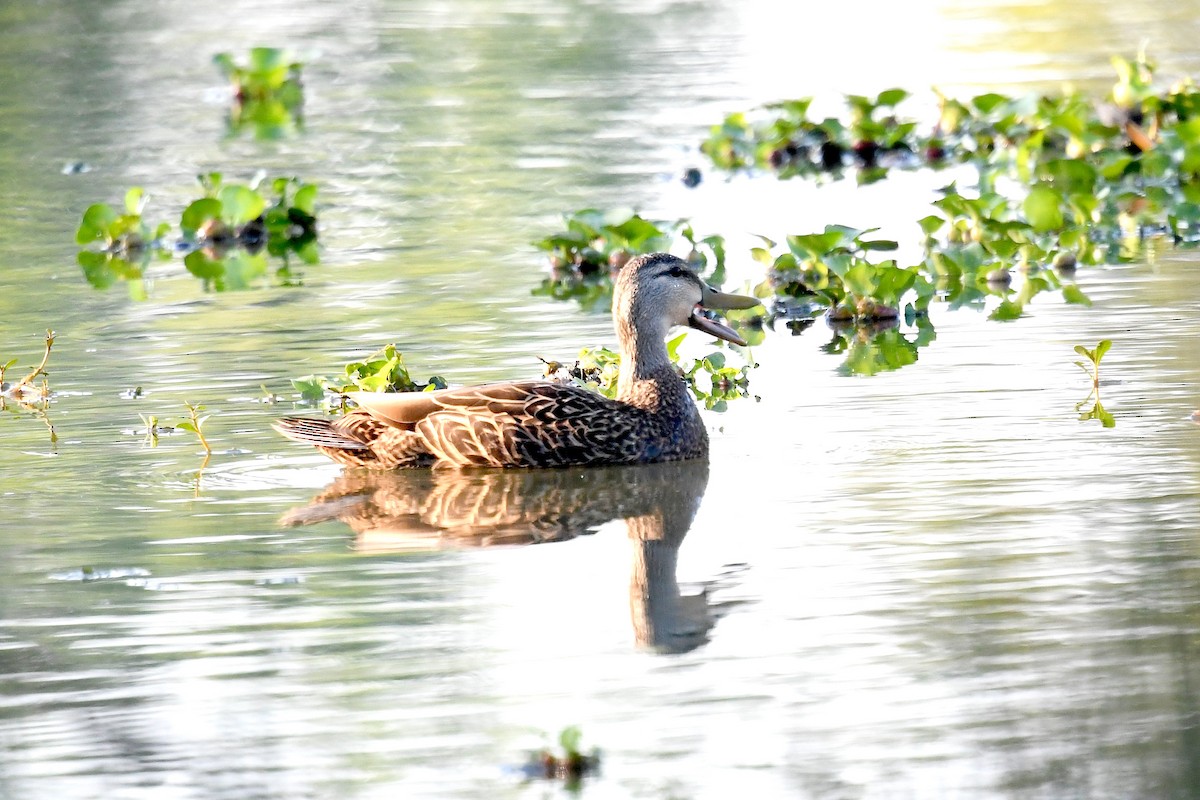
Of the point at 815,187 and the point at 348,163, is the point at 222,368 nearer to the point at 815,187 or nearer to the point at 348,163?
the point at 815,187

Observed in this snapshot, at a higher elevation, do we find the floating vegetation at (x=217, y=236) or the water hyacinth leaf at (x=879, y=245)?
the floating vegetation at (x=217, y=236)

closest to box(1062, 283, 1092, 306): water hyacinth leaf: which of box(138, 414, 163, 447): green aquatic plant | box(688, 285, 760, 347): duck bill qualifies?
box(688, 285, 760, 347): duck bill

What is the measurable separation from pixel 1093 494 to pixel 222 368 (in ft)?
17.3

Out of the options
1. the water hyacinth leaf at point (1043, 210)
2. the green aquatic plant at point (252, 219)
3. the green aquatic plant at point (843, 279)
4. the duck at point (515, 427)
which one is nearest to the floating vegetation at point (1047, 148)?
the water hyacinth leaf at point (1043, 210)

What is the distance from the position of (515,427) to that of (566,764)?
401 centimetres

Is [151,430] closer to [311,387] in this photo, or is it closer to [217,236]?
[311,387]

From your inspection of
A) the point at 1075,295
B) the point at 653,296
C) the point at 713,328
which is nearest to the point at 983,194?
the point at 1075,295

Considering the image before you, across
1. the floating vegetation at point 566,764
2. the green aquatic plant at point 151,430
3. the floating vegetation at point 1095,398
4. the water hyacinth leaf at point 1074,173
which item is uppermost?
the water hyacinth leaf at point 1074,173

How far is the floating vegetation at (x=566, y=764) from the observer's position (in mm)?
5668

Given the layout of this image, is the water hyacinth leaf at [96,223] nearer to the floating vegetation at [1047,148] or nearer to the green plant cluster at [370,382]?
the green plant cluster at [370,382]

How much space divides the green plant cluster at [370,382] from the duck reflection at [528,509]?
2.59 feet

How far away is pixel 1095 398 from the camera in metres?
10.3

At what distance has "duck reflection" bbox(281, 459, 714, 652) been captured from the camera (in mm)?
8195

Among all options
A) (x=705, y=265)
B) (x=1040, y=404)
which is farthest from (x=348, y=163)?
(x=1040, y=404)
